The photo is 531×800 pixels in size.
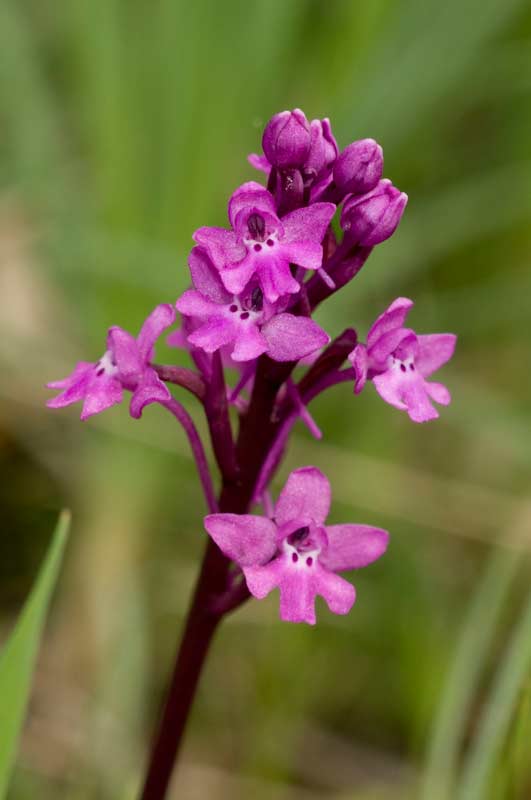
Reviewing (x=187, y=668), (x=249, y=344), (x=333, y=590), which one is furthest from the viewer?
(x=187, y=668)

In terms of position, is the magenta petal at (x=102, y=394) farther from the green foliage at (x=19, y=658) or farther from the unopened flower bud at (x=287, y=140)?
the unopened flower bud at (x=287, y=140)

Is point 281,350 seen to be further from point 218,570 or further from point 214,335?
point 218,570

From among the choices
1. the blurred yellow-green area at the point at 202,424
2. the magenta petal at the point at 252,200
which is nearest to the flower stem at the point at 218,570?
the magenta petal at the point at 252,200

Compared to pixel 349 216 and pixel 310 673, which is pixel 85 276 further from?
pixel 349 216

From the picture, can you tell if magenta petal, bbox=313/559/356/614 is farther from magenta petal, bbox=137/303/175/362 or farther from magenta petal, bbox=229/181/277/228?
magenta petal, bbox=229/181/277/228

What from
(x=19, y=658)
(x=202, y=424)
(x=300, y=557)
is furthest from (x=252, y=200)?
(x=202, y=424)

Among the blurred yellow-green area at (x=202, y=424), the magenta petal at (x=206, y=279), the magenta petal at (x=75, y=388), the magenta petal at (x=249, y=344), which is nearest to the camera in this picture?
the magenta petal at (x=249, y=344)

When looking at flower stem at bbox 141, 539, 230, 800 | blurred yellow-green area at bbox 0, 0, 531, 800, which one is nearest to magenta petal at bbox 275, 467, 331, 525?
flower stem at bbox 141, 539, 230, 800
